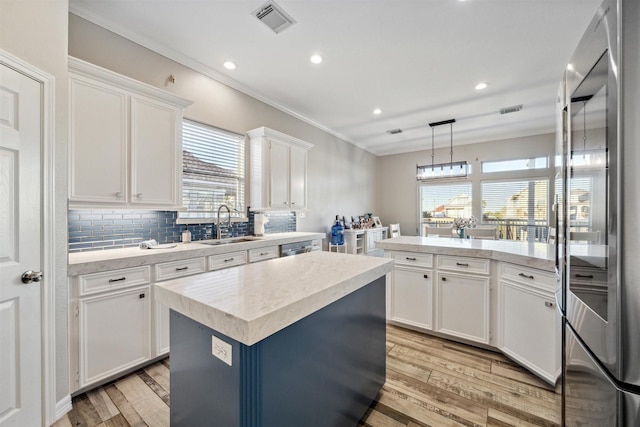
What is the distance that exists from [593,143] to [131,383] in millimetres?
2980

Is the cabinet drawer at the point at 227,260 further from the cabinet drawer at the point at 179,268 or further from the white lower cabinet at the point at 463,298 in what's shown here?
the white lower cabinet at the point at 463,298

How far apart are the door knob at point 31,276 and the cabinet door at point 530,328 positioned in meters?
3.22

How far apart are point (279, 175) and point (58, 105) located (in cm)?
234

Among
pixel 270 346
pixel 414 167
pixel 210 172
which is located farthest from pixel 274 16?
pixel 414 167

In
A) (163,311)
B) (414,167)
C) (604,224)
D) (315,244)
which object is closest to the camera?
(604,224)

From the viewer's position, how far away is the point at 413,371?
2.16 m

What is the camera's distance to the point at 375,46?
9.10ft

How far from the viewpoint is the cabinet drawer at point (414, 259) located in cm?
268

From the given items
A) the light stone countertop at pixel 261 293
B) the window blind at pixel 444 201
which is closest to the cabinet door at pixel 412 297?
the light stone countertop at pixel 261 293

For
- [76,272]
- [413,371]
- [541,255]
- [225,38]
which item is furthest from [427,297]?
[225,38]

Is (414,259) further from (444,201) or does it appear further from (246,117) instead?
(444,201)

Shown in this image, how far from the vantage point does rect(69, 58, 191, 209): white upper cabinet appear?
1989 mm

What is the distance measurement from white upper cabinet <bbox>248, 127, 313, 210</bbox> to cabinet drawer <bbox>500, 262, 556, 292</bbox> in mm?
2678

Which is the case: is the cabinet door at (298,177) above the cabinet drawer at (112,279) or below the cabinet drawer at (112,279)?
above
